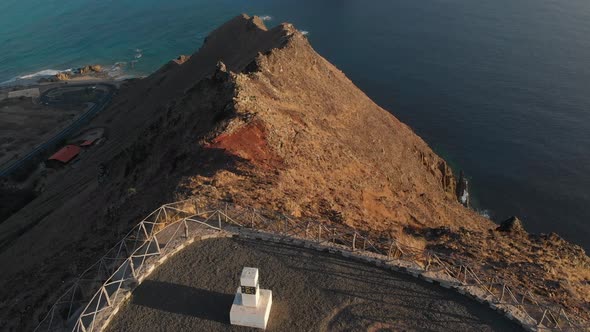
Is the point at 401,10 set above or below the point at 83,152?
above

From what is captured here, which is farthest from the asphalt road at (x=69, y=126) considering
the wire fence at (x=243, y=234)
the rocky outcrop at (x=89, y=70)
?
the wire fence at (x=243, y=234)

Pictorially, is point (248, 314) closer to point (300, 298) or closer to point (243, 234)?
point (300, 298)

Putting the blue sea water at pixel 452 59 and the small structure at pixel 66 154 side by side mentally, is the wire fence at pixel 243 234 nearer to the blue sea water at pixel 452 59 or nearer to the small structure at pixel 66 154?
the blue sea water at pixel 452 59

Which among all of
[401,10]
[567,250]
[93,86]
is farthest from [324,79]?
[401,10]

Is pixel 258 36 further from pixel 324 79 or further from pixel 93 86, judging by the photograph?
pixel 93 86


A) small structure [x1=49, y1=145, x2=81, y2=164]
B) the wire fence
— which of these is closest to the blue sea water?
the wire fence

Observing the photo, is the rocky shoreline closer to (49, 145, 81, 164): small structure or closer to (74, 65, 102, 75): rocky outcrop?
(74, 65, 102, 75): rocky outcrop
